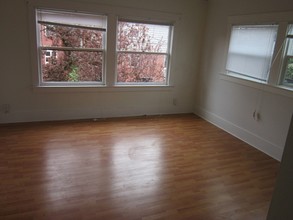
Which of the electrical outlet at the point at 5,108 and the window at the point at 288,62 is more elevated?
the window at the point at 288,62

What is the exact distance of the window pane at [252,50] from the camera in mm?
3549

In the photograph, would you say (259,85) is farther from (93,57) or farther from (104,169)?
(93,57)

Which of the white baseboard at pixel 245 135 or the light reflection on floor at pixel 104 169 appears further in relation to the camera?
the white baseboard at pixel 245 135

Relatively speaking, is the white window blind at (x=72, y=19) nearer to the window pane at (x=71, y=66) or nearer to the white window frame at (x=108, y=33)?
the white window frame at (x=108, y=33)

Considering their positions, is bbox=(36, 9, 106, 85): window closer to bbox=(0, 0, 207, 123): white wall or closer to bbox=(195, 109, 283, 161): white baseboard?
bbox=(0, 0, 207, 123): white wall

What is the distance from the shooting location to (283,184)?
121 centimetres

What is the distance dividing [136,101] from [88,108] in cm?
93

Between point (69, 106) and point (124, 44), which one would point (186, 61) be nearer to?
point (124, 44)

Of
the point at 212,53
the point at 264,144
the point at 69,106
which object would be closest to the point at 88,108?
the point at 69,106

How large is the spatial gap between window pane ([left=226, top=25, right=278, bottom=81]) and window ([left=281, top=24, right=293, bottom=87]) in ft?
0.68

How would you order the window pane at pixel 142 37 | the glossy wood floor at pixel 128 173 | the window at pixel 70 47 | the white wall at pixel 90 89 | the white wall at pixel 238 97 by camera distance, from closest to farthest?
the glossy wood floor at pixel 128 173, the white wall at pixel 238 97, the white wall at pixel 90 89, the window at pixel 70 47, the window pane at pixel 142 37

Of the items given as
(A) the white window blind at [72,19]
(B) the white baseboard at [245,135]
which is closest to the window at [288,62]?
(B) the white baseboard at [245,135]

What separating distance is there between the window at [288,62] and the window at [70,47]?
282 cm

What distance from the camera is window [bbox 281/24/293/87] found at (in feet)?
10.6
